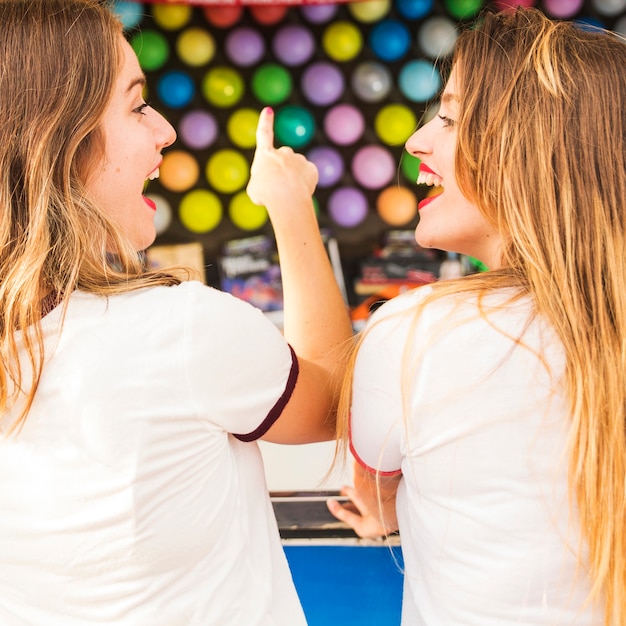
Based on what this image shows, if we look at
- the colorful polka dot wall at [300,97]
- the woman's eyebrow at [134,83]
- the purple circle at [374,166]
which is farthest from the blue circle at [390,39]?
the woman's eyebrow at [134,83]

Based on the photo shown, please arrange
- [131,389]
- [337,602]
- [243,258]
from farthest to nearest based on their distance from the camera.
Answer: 1. [243,258]
2. [337,602]
3. [131,389]

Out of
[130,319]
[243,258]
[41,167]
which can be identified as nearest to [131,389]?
[130,319]

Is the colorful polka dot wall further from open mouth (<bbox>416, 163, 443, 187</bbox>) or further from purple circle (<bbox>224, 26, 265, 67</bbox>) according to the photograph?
open mouth (<bbox>416, 163, 443, 187</bbox>)

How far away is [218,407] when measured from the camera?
780 millimetres

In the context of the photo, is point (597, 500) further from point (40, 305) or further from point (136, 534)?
point (40, 305)

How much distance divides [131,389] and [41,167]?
0.27 meters

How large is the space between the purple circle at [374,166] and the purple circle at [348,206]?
0.06 m

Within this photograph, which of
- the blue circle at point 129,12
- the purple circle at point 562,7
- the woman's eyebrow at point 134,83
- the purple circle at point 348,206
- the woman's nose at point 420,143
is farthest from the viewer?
the purple circle at point 348,206

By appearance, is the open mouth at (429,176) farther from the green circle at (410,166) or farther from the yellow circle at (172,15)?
the yellow circle at (172,15)

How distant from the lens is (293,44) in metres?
2.63

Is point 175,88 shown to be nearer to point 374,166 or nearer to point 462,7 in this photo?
point 374,166

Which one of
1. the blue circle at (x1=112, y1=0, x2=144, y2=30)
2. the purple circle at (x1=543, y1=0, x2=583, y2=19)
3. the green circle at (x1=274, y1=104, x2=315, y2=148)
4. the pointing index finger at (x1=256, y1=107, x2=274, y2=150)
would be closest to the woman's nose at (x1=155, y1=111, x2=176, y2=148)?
the pointing index finger at (x1=256, y1=107, x2=274, y2=150)

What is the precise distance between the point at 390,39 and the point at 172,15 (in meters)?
0.76

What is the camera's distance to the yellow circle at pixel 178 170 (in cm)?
270
